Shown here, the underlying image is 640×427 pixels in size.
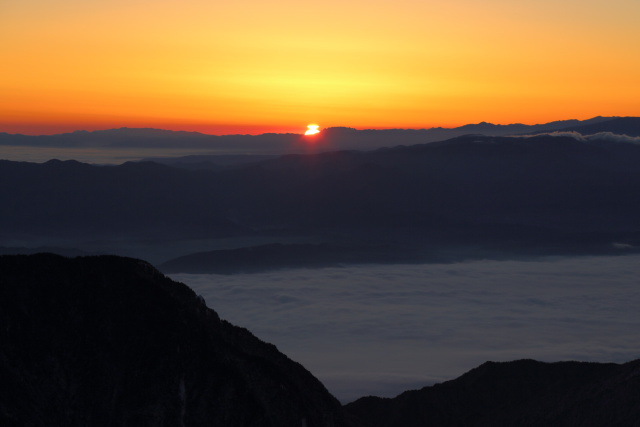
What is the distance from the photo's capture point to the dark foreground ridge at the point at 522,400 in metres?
50.0

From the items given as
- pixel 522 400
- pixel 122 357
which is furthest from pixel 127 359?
pixel 522 400

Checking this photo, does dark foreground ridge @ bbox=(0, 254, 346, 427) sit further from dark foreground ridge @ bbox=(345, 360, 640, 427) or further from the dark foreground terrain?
dark foreground ridge @ bbox=(345, 360, 640, 427)

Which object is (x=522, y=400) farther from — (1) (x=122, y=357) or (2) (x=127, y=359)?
(1) (x=122, y=357)

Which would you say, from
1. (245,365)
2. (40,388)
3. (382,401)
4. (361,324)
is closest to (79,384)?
(40,388)

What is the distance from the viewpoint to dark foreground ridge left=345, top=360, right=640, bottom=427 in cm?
5003

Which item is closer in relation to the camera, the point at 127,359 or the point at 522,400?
the point at 127,359

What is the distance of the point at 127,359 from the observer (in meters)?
37.9

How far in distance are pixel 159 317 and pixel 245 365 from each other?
15.5 ft

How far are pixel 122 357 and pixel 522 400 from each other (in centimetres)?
3364

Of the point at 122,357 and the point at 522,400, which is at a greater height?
the point at 122,357

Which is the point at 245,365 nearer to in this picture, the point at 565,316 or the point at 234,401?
the point at 234,401

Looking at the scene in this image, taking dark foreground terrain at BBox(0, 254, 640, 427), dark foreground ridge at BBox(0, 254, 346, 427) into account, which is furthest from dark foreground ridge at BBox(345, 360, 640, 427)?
dark foreground ridge at BBox(0, 254, 346, 427)

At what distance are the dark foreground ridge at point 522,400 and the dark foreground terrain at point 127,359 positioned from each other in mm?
15125

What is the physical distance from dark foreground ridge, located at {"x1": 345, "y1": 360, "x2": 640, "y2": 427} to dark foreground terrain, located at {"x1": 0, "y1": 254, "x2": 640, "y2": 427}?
15.1 m
